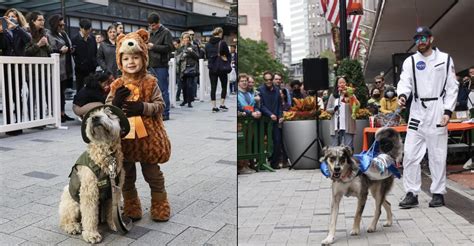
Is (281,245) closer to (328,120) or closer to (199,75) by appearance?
(199,75)

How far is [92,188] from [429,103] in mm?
2237

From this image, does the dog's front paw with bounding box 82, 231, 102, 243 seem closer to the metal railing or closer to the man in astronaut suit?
the man in astronaut suit

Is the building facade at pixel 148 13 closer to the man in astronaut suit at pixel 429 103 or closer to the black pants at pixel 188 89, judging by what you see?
the black pants at pixel 188 89

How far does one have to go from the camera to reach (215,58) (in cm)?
163

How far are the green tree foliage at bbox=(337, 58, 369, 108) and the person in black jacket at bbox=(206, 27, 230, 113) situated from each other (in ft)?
13.8

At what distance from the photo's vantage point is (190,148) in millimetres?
2121

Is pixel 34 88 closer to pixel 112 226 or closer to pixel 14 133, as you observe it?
pixel 14 133

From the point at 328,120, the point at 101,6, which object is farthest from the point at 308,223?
the point at 328,120

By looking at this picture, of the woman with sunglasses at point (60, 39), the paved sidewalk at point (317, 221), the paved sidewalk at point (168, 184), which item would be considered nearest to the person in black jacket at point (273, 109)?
the paved sidewalk at point (317, 221)

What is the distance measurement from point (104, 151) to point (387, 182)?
5.16ft

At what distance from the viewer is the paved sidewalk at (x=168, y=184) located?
181 cm

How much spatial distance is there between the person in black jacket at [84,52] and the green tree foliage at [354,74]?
177 inches

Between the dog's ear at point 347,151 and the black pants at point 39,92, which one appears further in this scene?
the black pants at point 39,92

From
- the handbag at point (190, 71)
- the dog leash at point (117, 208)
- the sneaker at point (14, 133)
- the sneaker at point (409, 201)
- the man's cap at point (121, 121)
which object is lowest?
the sneaker at point (409, 201)
